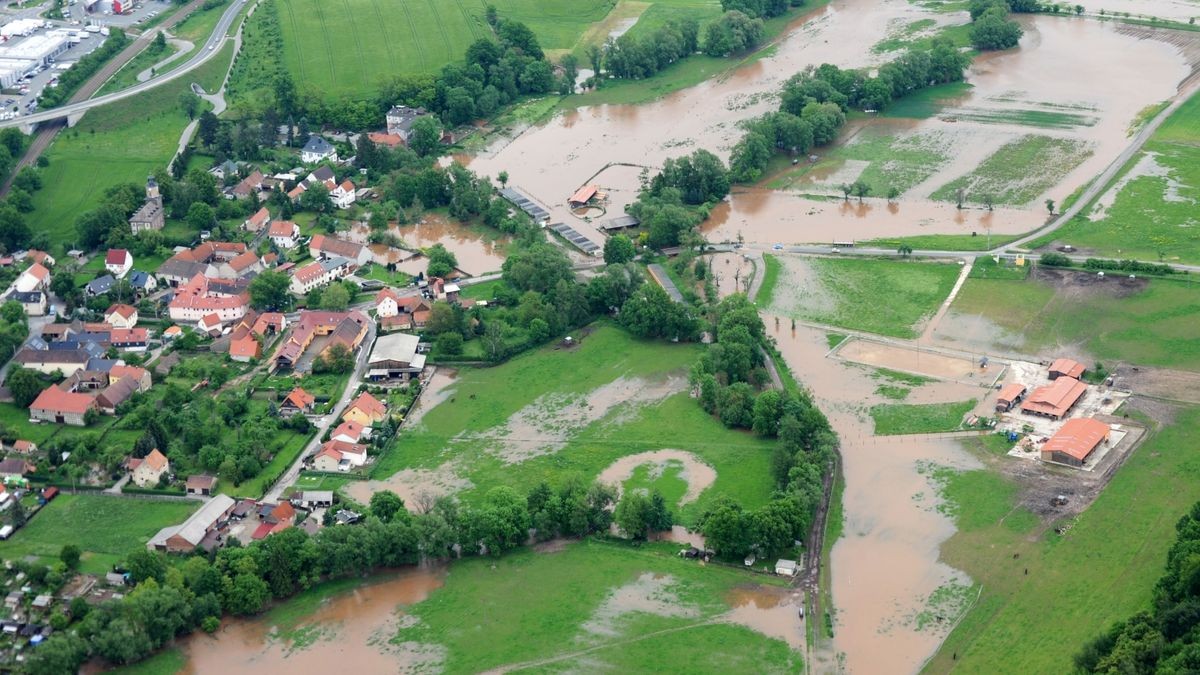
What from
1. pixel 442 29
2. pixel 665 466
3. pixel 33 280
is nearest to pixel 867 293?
pixel 665 466

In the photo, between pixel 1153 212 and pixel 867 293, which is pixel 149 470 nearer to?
pixel 867 293

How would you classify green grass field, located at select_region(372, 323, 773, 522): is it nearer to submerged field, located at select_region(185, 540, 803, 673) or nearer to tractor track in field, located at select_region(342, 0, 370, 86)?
submerged field, located at select_region(185, 540, 803, 673)

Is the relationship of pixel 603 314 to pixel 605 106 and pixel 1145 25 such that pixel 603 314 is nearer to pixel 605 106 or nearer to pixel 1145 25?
pixel 605 106

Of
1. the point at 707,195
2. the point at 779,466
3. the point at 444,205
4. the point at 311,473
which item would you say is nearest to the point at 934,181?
the point at 707,195

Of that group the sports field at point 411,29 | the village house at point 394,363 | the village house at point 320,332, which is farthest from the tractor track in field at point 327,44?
the village house at point 394,363

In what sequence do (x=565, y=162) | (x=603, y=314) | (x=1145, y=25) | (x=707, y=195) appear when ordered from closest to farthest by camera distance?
(x=603, y=314), (x=707, y=195), (x=565, y=162), (x=1145, y=25)

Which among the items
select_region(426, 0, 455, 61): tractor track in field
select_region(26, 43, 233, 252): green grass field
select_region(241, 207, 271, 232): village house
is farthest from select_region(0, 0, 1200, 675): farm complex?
select_region(241, 207, 271, 232): village house
